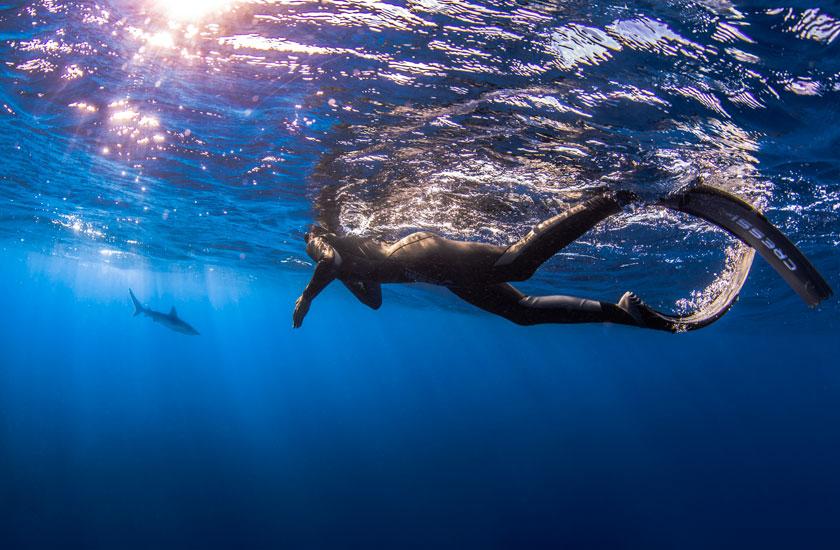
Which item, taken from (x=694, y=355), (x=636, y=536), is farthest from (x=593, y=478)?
(x=694, y=355)

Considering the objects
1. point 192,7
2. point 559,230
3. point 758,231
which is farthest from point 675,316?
point 192,7

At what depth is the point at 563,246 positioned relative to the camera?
4.17 meters

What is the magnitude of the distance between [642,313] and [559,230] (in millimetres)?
1086

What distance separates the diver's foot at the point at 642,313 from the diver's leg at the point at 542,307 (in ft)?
0.11

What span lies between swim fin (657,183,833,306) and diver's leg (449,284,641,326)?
1275 mm

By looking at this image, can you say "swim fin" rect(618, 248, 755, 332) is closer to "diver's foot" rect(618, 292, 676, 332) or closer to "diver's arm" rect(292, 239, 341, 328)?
"diver's foot" rect(618, 292, 676, 332)

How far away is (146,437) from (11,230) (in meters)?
22.9

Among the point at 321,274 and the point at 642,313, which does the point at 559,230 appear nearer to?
the point at 642,313

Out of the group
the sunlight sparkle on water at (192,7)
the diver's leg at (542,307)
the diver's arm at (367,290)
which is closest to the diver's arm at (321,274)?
the diver's arm at (367,290)

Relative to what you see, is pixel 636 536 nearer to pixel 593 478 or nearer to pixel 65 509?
pixel 593 478

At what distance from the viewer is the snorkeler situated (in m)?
3.95

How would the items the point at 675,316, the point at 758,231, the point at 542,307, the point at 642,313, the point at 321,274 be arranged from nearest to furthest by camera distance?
the point at 642,313, the point at 758,231, the point at 675,316, the point at 542,307, the point at 321,274

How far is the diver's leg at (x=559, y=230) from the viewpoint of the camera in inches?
158

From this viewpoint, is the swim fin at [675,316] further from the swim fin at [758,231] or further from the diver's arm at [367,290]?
the diver's arm at [367,290]
